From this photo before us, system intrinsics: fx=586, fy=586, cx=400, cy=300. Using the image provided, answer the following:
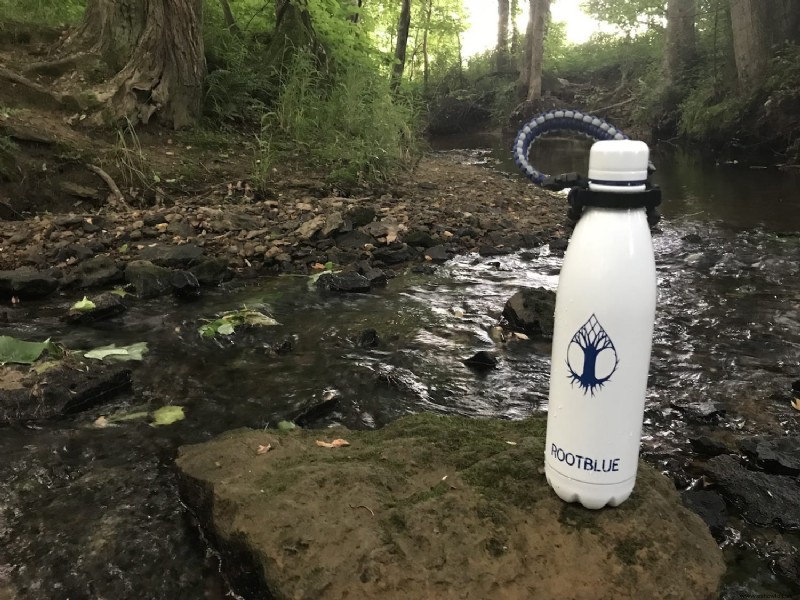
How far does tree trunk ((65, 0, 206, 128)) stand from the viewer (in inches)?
333

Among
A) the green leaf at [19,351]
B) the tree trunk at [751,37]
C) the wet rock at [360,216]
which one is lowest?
the green leaf at [19,351]

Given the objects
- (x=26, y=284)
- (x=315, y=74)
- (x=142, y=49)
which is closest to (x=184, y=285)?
(x=26, y=284)

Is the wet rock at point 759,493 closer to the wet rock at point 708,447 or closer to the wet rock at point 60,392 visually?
the wet rock at point 708,447

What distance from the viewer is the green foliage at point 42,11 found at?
9242mm

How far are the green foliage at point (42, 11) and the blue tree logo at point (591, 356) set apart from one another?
10488 mm

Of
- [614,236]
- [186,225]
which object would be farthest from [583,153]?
[614,236]

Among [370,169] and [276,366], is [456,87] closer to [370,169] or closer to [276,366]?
[370,169]

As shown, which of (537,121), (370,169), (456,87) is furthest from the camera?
(456,87)

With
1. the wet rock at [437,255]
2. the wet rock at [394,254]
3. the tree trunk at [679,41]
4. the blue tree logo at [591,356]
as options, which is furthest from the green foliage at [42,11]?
the tree trunk at [679,41]

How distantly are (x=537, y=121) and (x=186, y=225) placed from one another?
5.07 m

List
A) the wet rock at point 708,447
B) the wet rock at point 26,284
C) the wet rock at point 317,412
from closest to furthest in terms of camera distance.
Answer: the wet rock at point 708,447
the wet rock at point 317,412
the wet rock at point 26,284

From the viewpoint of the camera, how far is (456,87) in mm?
30766

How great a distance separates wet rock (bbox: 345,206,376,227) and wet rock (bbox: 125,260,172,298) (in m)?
2.46

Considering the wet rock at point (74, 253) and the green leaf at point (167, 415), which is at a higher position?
the wet rock at point (74, 253)
